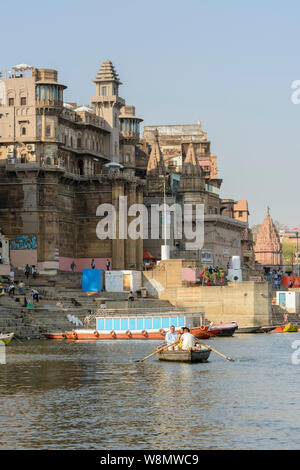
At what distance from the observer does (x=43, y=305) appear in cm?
8812

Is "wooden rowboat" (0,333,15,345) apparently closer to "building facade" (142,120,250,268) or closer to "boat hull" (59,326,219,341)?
"boat hull" (59,326,219,341)

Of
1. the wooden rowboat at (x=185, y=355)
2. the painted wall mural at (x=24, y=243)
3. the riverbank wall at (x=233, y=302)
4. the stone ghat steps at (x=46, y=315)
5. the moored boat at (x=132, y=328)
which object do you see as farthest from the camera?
the painted wall mural at (x=24, y=243)

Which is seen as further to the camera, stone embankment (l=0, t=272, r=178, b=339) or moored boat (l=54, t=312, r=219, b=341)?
moored boat (l=54, t=312, r=219, b=341)

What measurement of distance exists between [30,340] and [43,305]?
368 inches

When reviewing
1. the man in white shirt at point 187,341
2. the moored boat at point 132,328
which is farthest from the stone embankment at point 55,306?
the man in white shirt at point 187,341

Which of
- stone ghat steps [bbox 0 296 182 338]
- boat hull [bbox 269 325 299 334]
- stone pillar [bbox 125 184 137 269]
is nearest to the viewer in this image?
stone ghat steps [bbox 0 296 182 338]

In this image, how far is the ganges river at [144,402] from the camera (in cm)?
3484

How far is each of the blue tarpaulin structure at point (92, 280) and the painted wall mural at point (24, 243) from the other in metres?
7.53

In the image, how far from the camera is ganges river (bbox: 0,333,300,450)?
34844 millimetres

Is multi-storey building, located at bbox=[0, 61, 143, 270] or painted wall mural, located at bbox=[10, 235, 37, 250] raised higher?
multi-storey building, located at bbox=[0, 61, 143, 270]

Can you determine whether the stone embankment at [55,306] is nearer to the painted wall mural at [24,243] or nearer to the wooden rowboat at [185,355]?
the painted wall mural at [24,243]

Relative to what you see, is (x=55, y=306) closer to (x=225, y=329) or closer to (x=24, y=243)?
(x=225, y=329)

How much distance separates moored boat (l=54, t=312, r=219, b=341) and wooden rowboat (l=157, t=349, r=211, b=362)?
20.9 meters

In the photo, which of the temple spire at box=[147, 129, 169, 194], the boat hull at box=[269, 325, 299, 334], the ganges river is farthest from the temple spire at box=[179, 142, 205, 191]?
the ganges river
